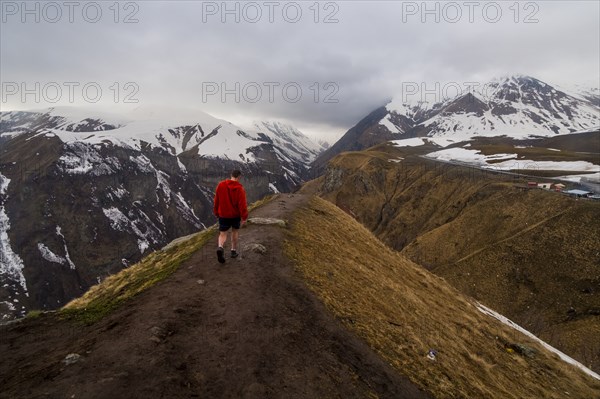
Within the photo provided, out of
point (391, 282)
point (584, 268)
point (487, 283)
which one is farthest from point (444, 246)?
point (391, 282)

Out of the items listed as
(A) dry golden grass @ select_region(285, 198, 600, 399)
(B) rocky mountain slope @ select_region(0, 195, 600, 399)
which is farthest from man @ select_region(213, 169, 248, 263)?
(A) dry golden grass @ select_region(285, 198, 600, 399)

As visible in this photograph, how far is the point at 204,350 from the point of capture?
8461 mm

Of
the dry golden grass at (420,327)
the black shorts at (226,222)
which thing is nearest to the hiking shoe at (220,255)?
the black shorts at (226,222)

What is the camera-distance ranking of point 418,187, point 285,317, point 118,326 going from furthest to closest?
1. point 418,187
2. point 285,317
3. point 118,326

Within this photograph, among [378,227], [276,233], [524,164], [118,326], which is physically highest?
[524,164]

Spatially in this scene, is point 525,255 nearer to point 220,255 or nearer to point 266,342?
point 220,255

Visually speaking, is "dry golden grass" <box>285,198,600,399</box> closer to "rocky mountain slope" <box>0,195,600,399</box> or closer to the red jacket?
"rocky mountain slope" <box>0,195,600,399</box>

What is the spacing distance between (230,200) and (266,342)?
6.18 m

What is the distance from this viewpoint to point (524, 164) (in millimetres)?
118688

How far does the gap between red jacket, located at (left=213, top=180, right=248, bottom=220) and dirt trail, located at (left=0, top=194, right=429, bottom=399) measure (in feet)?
8.44

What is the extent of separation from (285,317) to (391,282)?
10.4 metres

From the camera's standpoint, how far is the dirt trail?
7254 millimetres

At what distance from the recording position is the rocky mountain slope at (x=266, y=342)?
299 inches

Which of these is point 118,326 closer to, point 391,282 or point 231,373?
point 231,373
